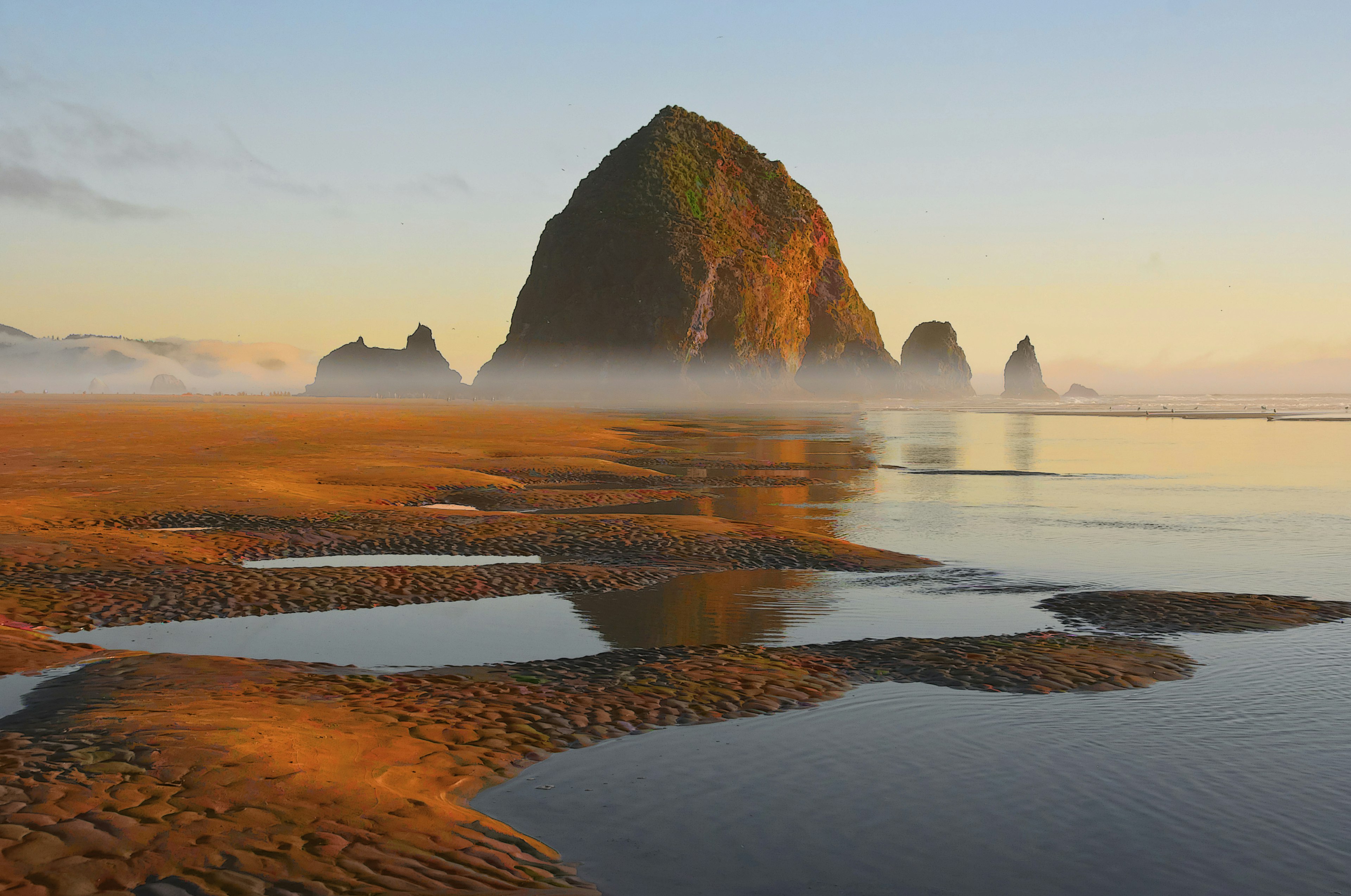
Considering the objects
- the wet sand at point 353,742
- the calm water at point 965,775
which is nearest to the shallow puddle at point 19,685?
the wet sand at point 353,742

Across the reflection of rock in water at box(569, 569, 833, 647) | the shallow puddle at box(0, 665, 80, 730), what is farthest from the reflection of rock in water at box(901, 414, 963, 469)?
the shallow puddle at box(0, 665, 80, 730)

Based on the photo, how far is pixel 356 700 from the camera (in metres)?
11.1

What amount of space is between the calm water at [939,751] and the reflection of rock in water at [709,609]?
0.26 feet

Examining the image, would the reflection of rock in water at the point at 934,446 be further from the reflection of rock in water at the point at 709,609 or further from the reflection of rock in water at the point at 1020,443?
the reflection of rock in water at the point at 709,609

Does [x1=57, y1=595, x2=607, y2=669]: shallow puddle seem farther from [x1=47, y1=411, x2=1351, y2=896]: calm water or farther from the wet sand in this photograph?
the wet sand

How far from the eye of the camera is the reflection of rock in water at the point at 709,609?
1526cm

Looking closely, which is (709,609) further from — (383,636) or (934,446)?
(934,446)

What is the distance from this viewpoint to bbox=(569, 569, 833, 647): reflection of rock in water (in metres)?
15.3

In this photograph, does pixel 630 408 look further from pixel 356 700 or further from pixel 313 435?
pixel 356 700

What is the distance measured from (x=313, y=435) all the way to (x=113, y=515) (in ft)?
119

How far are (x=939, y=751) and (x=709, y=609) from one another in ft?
24.1

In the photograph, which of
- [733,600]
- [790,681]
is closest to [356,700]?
[790,681]

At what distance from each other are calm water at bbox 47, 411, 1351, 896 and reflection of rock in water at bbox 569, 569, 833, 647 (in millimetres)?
81

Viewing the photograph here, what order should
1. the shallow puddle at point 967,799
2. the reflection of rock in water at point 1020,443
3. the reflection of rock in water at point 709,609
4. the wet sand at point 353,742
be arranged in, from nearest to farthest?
the wet sand at point 353,742 → the shallow puddle at point 967,799 → the reflection of rock in water at point 709,609 → the reflection of rock in water at point 1020,443
